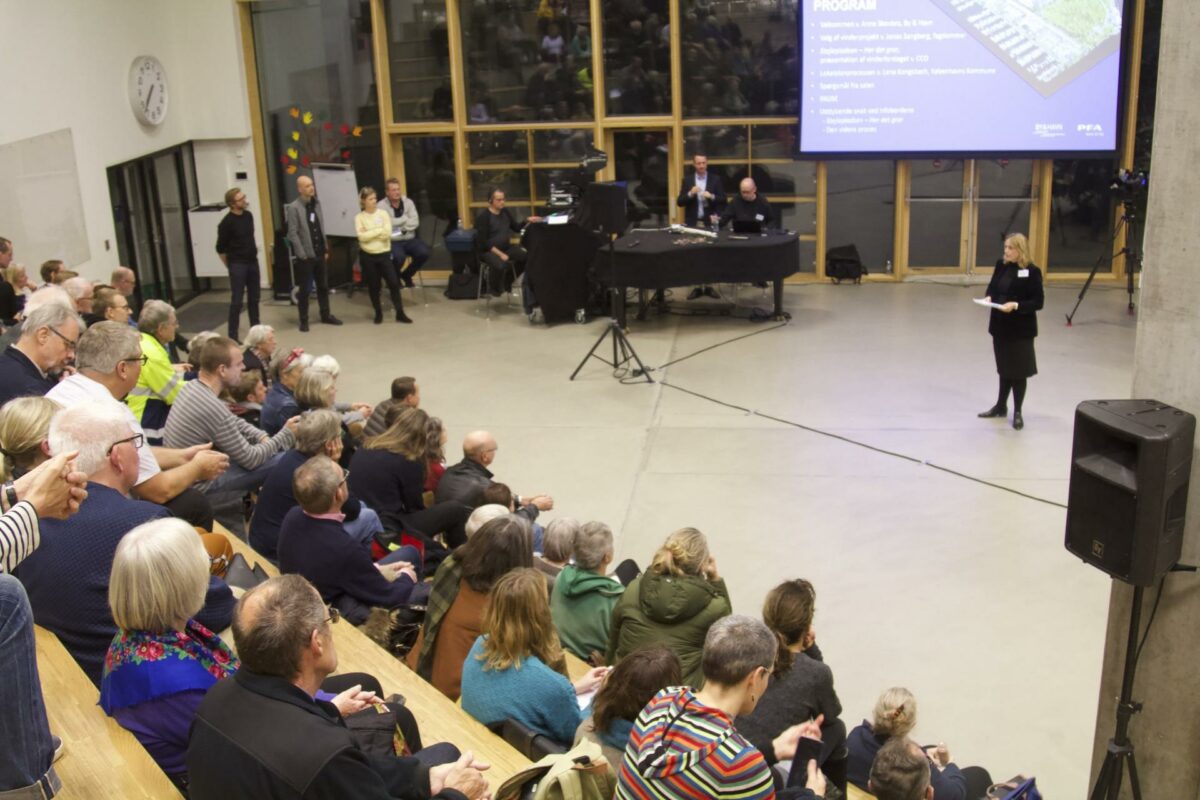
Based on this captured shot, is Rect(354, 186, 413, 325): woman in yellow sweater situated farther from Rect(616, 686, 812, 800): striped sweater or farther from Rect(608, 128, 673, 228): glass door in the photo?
Rect(616, 686, 812, 800): striped sweater

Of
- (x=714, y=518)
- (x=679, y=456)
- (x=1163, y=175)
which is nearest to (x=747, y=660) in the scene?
(x=1163, y=175)

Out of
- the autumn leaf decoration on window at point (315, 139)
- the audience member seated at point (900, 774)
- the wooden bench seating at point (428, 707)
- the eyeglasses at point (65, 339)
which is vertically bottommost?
the audience member seated at point (900, 774)

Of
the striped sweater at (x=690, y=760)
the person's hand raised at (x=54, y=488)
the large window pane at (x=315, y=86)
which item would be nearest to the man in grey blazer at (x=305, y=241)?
the large window pane at (x=315, y=86)

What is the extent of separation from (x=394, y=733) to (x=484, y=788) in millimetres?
313

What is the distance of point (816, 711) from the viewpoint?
4.12m

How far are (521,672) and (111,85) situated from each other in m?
9.75

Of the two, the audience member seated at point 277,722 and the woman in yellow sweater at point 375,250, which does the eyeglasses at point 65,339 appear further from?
the woman in yellow sweater at point 375,250

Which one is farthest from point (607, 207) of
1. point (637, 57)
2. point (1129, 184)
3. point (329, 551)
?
point (329, 551)

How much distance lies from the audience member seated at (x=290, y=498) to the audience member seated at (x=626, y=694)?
219cm

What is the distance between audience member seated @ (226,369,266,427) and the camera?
7.36 metres

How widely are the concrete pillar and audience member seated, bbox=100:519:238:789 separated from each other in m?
3.11

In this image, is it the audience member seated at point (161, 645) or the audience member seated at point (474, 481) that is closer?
the audience member seated at point (161, 645)

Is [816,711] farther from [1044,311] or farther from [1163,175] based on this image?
[1044,311]

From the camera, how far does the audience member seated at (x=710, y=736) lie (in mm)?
3051
